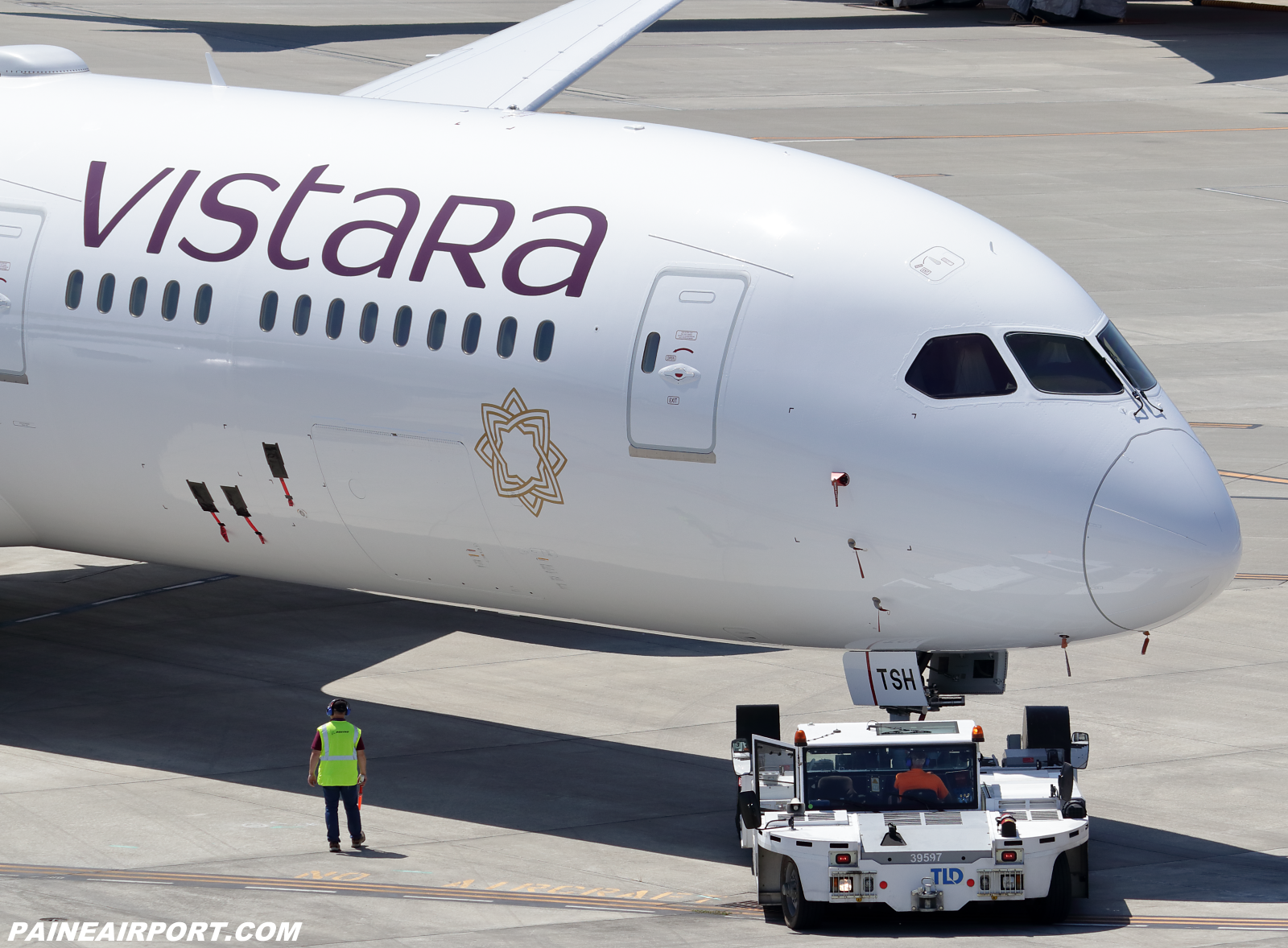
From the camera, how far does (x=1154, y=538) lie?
17547 mm

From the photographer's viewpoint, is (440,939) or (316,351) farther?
(316,351)

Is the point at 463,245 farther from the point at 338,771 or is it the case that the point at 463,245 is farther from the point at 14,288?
the point at 14,288

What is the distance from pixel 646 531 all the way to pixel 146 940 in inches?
227

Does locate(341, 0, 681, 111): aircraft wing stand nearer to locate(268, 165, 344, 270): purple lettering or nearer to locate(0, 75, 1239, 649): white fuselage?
locate(0, 75, 1239, 649): white fuselage

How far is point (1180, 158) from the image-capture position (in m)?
64.2

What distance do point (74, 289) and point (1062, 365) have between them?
408 inches

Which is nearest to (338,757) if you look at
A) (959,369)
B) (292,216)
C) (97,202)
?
(292,216)

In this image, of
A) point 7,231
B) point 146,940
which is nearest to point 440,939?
point 146,940

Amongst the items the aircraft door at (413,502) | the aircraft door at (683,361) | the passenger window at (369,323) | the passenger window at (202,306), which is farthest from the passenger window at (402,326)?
the aircraft door at (683,361)

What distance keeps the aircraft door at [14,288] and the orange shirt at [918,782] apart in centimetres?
1031

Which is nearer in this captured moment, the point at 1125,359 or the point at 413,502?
the point at 1125,359

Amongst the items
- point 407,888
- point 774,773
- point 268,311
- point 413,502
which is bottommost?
point 407,888

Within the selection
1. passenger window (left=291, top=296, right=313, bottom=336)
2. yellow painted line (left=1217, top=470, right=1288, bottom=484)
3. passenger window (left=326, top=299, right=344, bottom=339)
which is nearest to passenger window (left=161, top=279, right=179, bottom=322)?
passenger window (left=291, top=296, right=313, bottom=336)

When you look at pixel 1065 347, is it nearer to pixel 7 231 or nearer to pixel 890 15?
pixel 7 231
